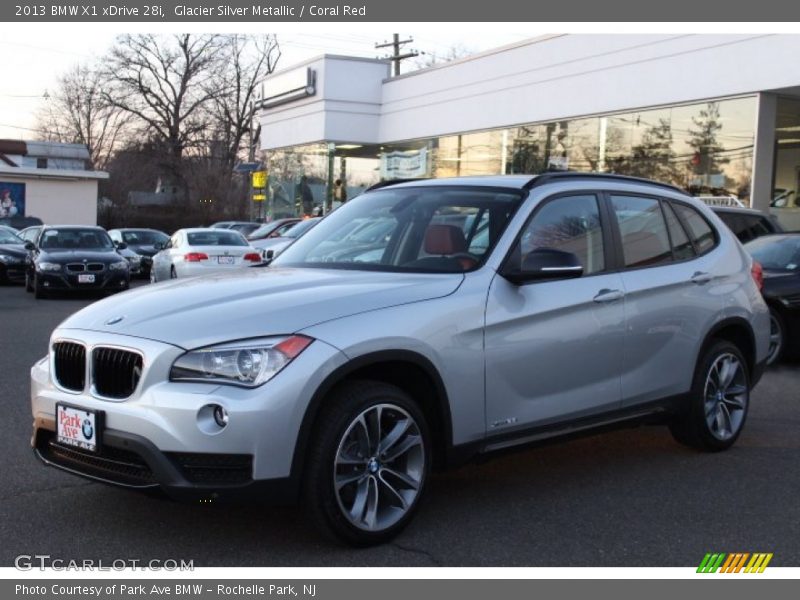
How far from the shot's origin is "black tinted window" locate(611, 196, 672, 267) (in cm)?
603

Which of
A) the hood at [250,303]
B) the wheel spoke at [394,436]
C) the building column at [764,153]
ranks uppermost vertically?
the building column at [764,153]

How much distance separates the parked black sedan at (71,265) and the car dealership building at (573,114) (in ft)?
28.3

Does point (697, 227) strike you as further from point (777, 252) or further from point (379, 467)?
point (777, 252)

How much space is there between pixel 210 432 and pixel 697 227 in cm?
399

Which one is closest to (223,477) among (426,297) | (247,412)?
(247,412)

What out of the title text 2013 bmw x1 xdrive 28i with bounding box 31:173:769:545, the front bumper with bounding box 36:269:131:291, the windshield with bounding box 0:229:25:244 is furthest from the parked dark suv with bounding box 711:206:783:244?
the windshield with bounding box 0:229:25:244

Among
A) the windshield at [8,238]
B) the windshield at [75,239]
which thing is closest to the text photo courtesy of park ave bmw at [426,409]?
the windshield at [75,239]

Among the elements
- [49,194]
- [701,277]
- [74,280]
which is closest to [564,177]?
[701,277]

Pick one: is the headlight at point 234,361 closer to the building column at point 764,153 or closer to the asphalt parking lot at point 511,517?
the asphalt parking lot at point 511,517

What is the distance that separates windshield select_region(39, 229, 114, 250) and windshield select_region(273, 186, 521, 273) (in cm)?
1494

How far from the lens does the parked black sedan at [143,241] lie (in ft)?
85.5

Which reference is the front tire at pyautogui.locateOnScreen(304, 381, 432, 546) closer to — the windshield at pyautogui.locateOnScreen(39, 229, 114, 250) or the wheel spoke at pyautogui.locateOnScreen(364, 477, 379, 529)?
the wheel spoke at pyautogui.locateOnScreen(364, 477, 379, 529)
